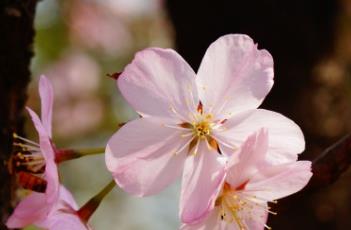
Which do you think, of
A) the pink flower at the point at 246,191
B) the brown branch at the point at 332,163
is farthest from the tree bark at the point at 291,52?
the pink flower at the point at 246,191

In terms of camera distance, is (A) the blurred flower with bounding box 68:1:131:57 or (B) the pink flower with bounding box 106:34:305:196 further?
(A) the blurred flower with bounding box 68:1:131:57

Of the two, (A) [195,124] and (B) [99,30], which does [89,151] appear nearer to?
(A) [195,124]

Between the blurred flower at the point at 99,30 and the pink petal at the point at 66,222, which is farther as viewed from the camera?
the blurred flower at the point at 99,30

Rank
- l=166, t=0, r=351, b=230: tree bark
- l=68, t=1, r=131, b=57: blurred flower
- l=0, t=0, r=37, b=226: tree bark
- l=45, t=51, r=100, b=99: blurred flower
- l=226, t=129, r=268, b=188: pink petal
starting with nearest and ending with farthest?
Answer: l=226, t=129, r=268, b=188: pink petal, l=0, t=0, r=37, b=226: tree bark, l=166, t=0, r=351, b=230: tree bark, l=45, t=51, r=100, b=99: blurred flower, l=68, t=1, r=131, b=57: blurred flower

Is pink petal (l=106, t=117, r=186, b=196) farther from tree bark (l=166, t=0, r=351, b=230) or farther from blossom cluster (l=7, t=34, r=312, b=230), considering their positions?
tree bark (l=166, t=0, r=351, b=230)

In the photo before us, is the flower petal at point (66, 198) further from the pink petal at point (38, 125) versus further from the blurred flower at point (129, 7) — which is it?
the blurred flower at point (129, 7)

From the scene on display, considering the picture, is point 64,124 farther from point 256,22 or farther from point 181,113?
point 181,113

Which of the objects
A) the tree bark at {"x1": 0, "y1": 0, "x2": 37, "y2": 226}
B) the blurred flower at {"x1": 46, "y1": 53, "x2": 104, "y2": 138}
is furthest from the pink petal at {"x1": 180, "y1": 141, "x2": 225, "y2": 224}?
the blurred flower at {"x1": 46, "y1": 53, "x2": 104, "y2": 138}
